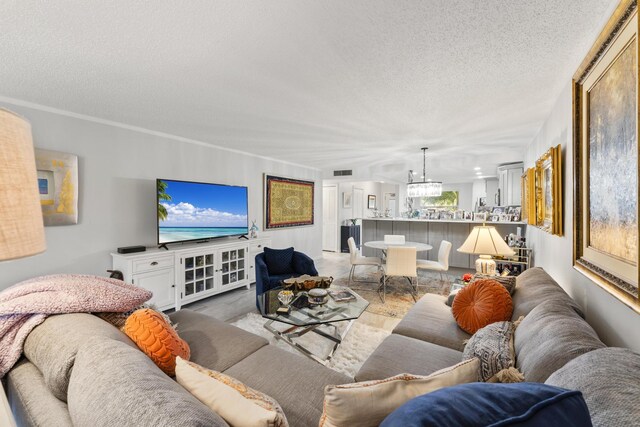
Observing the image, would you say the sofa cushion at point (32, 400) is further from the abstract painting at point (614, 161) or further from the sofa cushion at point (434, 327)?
the abstract painting at point (614, 161)

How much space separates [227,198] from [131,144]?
1405 mm

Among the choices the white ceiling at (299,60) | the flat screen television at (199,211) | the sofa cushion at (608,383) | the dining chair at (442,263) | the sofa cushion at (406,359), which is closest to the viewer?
the sofa cushion at (608,383)

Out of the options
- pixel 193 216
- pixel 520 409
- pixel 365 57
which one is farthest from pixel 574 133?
pixel 193 216

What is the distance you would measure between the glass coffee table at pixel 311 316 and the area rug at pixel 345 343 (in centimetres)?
6

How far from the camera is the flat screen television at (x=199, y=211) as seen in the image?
3518 millimetres

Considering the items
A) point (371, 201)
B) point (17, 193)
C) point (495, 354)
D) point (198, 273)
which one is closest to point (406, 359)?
point (495, 354)

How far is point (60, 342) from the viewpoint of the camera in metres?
1.12

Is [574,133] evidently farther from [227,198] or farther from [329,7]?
[227,198]

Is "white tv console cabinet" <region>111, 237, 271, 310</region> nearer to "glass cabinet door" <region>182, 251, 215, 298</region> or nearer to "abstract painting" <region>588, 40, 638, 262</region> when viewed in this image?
"glass cabinet door" <region>182, 251, 215, 298</region>

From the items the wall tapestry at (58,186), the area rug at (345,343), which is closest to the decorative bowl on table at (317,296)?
the area rug at (345,343)

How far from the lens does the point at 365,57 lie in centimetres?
179

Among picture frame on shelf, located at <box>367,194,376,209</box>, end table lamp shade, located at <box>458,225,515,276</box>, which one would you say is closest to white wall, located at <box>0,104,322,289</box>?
end table lamp shade, located at <box>458,225,515,276</box>

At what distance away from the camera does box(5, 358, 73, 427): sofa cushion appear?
2.96 feet

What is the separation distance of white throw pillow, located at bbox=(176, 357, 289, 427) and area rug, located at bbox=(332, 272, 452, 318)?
108 inches
